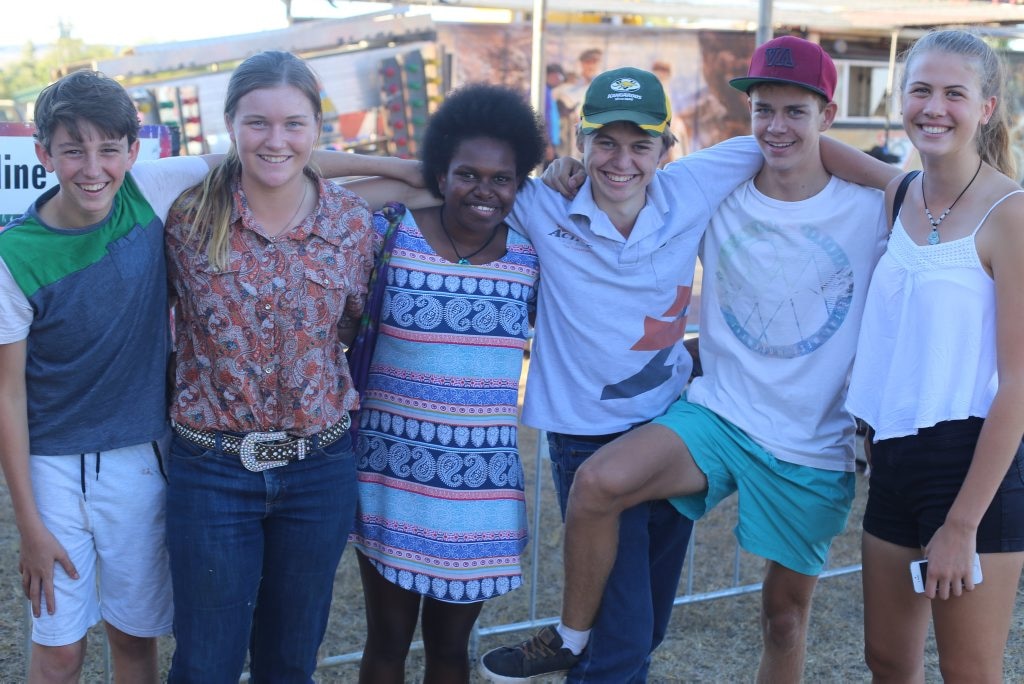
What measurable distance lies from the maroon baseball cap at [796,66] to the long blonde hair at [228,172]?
130cm

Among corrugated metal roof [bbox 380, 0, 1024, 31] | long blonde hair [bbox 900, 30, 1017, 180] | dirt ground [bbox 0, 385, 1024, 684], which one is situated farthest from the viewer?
corrugated metal roof [bbox 380, 0, 1024, 31]

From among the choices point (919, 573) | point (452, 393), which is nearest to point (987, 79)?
point (919, 573)

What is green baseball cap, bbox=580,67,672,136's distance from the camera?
113 inches

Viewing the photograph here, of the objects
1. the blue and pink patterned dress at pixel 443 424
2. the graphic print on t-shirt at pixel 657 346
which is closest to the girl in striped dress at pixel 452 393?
the blue and pink patterned dress at pixel 443 424

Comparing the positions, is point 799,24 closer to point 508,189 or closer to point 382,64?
point 382,64

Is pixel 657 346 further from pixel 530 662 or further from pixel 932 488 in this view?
pixel 530 662

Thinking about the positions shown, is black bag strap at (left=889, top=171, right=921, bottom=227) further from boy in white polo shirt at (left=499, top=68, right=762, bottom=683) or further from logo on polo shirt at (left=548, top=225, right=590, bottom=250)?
logo on polo shirt at (left=548, top=225, right=590, bottom=250)

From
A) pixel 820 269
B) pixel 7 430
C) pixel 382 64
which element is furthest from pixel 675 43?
pixel 7 430

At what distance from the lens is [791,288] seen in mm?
2996

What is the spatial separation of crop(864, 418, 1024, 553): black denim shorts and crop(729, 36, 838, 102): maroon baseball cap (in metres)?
1.10

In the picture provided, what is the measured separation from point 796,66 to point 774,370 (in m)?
0.92

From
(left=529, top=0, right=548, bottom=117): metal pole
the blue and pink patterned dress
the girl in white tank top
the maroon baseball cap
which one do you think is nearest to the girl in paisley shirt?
the blue and pink patterned dress

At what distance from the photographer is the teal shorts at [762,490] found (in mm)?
3014

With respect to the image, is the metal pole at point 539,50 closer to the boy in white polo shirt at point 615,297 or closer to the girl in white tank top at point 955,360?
the boy in white polo shirt at point 615,297
